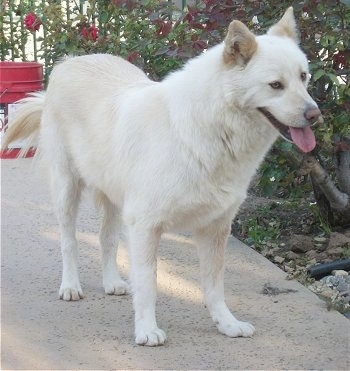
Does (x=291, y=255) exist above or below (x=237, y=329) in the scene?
below

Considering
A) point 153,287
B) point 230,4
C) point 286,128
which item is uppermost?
point 230,4

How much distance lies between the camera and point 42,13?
7.47 meters

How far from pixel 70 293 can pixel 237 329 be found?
0.99m

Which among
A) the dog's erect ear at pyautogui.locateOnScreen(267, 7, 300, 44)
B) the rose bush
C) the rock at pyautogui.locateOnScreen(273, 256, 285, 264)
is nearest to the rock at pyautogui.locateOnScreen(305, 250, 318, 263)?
the rock at pyautogui.locateOnScreen(273, 256, 285, 264)

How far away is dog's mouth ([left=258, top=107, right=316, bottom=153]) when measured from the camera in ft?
10.9

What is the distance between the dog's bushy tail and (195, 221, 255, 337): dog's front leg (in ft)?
4.94

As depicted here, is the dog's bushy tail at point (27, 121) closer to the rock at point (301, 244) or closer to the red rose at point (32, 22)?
the rock at point (301, 244)

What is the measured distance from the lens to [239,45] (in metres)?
3.33

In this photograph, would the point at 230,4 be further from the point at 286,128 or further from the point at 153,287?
the point at 153,287

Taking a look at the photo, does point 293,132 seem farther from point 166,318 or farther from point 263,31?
point 263,31

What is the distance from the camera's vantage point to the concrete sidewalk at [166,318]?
137 inches

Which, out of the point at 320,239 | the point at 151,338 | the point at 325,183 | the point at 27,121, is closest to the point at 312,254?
the point at 320,239

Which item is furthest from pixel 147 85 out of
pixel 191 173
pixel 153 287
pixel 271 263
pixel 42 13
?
pixel 42 13

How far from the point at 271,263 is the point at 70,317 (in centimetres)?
139
